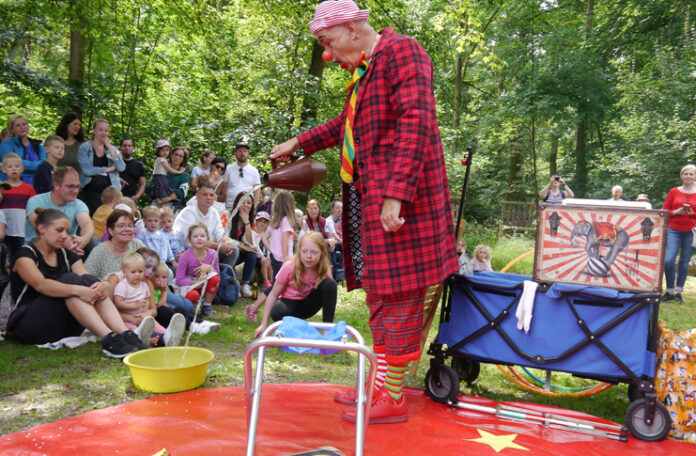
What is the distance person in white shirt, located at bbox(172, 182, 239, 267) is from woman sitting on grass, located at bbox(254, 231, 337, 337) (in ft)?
5.70

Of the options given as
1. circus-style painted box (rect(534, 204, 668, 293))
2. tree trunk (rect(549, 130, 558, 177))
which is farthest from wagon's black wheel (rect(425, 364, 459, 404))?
tree trunk (rect(549, 130, 558, 177))

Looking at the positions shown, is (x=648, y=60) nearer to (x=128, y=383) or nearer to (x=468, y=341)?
(x=468, y=341)

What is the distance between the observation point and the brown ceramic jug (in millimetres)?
2805

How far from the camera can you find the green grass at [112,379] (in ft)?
9.59

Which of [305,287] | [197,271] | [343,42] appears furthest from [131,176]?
[343,42]

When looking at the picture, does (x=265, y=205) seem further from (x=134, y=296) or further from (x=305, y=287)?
(x=134, y=296)

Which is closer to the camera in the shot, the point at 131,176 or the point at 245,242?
the point at 245,242

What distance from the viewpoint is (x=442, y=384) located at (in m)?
3.10

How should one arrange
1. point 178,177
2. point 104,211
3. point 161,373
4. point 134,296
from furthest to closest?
point 178,177, point 104,211, point 134,296, point 161,373

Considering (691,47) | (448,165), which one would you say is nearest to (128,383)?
(448,165)

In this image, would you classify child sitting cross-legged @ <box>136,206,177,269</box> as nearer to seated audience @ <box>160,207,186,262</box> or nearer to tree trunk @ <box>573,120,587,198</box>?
seated audience @ <box>160,207,186,262</box>

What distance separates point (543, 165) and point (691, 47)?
11.8 metres

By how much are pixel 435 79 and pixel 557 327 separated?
27.7 ft

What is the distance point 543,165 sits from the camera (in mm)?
25453
